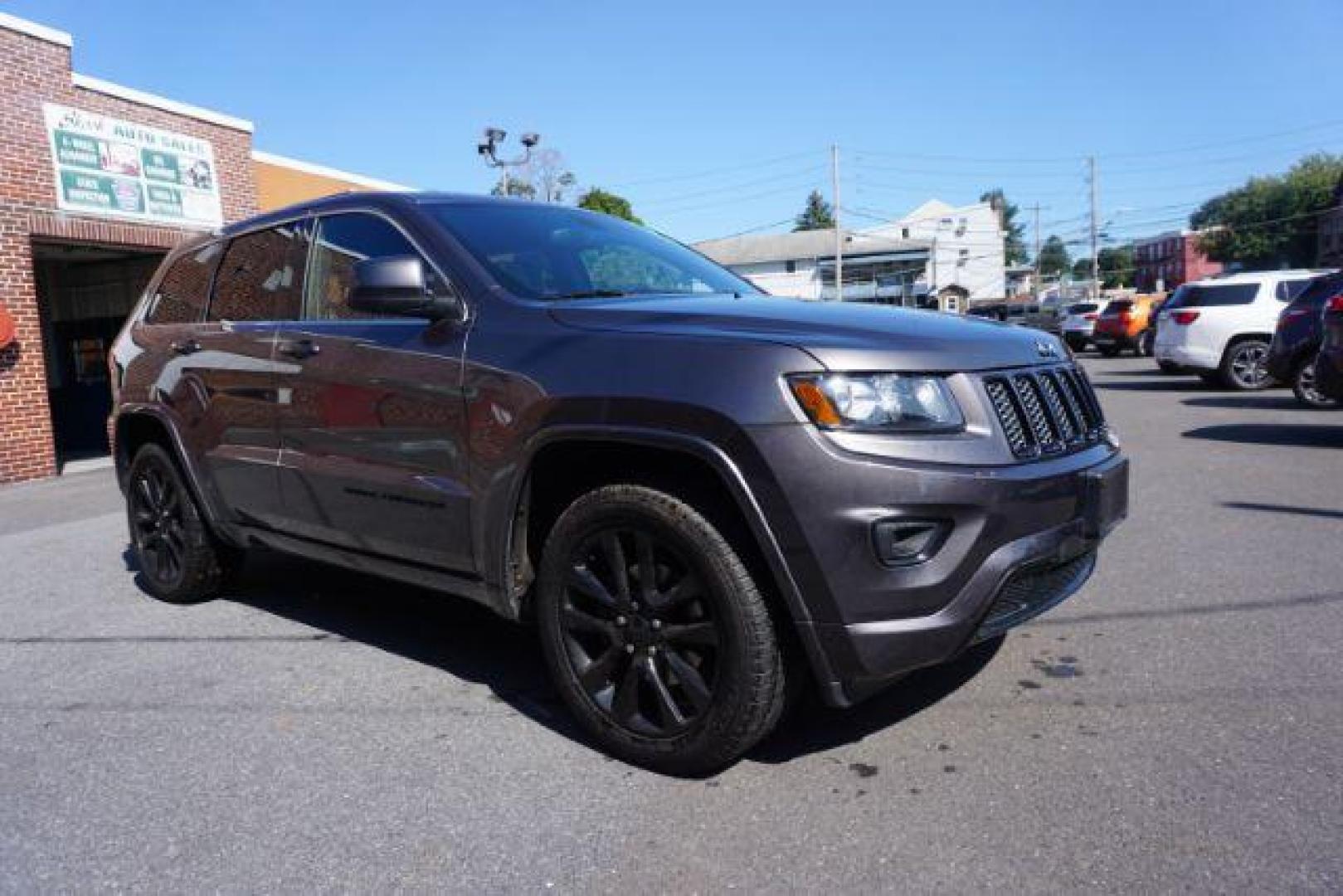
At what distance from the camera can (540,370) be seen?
121 inches

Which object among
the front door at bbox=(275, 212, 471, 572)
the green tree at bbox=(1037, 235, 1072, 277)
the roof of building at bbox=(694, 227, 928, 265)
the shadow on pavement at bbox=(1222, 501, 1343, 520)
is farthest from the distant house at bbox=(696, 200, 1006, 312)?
the green tree at bbox=(1037, 235, 1072, 277)

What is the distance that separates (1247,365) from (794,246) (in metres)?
60.2

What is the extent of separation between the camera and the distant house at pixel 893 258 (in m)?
63.8

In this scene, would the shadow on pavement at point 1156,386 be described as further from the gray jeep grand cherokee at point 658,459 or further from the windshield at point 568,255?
the gray jeep grand cherokee at point 658,459

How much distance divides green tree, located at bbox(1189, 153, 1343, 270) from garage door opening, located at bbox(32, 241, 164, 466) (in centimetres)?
8828

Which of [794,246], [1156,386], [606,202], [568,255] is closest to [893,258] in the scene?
[794,246]

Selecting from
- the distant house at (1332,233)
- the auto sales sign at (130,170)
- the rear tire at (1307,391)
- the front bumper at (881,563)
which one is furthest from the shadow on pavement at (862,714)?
the distant house at (1332,233)

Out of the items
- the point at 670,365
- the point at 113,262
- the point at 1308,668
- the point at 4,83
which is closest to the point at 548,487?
the point at 670,365

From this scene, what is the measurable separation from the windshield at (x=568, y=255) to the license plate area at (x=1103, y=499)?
1.54 metres

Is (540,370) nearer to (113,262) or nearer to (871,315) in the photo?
(871,315)

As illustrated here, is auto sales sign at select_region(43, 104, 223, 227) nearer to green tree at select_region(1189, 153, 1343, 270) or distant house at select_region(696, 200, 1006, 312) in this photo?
distant house at select_region(696, 200, 1006, 312)

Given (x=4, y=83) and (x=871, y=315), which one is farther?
(x=4, y=83)

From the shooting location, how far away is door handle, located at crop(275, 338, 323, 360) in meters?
3.85

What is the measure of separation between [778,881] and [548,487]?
1.42 m
